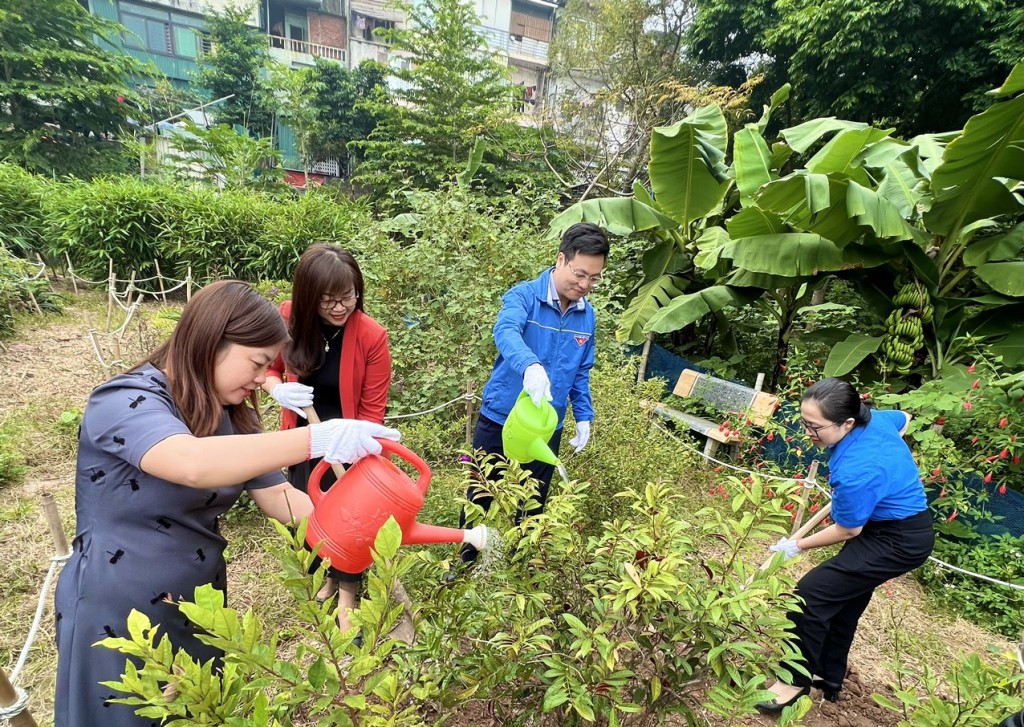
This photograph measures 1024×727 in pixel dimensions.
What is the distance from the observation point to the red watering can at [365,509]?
1.15 meters

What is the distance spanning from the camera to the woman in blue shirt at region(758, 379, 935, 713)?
1765 mm

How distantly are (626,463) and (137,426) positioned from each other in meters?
1.94

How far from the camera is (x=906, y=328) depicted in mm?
3557

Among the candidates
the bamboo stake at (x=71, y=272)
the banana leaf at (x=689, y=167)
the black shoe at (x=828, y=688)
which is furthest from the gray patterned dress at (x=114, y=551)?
the bamboo stake at (x=71, y=272)

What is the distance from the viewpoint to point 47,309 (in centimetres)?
607

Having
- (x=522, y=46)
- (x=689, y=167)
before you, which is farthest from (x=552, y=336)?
(x=522, y=46)

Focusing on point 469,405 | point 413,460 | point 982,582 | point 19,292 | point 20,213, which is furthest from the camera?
Answer: point 20,213

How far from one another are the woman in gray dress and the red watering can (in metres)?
0.06

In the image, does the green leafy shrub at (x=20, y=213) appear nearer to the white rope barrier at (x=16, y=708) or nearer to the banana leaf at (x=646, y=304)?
the banana leaf at (x=646, y=304)

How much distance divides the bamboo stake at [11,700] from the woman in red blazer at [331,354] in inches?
32.2

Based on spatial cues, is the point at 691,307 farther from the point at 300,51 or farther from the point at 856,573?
the point at 300,51

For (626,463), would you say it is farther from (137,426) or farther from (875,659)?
(137,426)

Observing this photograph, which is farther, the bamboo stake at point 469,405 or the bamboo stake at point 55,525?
the bamboo stake at point 469,405

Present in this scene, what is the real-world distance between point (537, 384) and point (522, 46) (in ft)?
82.2
